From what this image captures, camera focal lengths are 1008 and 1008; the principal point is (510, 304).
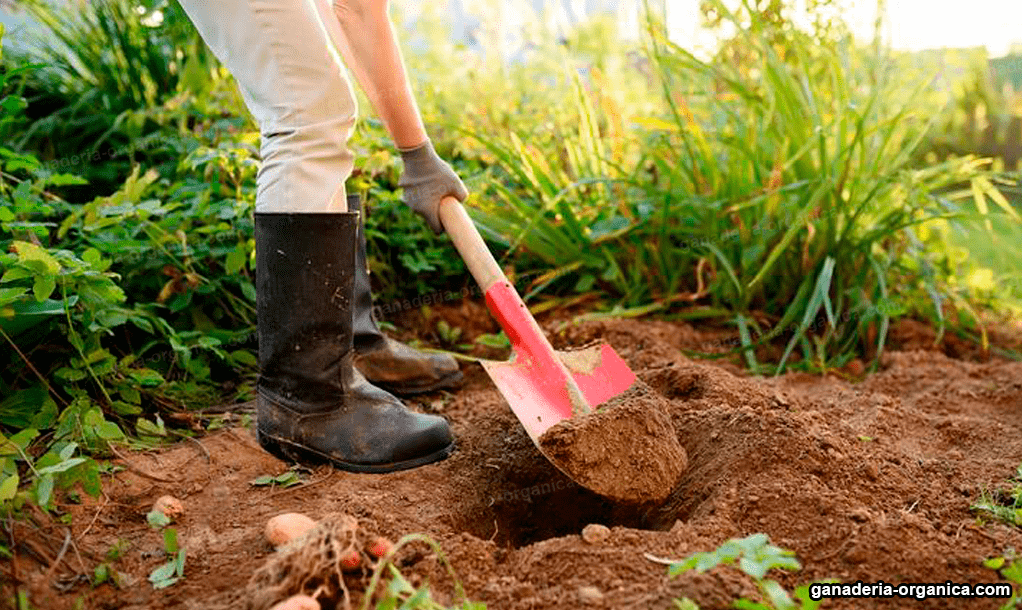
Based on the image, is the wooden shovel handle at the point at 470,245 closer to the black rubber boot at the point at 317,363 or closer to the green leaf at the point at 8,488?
the black rubber boot at the point at 317,363

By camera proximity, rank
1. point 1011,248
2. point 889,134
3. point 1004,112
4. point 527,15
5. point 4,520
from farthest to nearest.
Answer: point 1004,112 → point 527,15 → point 1011,248 → point 889,134 → point 4,520

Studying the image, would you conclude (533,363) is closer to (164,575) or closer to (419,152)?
(419,152)

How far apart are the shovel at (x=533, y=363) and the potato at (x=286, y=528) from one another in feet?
1.67

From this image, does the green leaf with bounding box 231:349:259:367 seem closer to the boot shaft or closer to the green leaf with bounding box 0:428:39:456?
the boot shaft

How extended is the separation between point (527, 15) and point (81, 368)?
2944mm

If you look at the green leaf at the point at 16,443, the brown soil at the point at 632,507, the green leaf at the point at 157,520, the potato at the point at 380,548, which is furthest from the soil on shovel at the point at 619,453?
the green leaf at the point at 16,443

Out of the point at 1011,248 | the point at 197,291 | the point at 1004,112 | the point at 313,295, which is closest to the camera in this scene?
the point at 313,295

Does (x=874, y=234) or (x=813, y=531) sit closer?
(x=813, y=531)

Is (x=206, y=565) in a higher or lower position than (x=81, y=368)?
lower

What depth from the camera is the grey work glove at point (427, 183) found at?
208 cm

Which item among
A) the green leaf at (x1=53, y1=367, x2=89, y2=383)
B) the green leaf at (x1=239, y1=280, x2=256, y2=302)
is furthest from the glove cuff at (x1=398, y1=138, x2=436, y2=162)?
the green leaf at (x1=53, y1=367, x2=89, y2=383)

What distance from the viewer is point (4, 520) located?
60.0 inches

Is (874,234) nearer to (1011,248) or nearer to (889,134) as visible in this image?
(889,134)

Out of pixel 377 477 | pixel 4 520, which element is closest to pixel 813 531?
pixel 377 477
